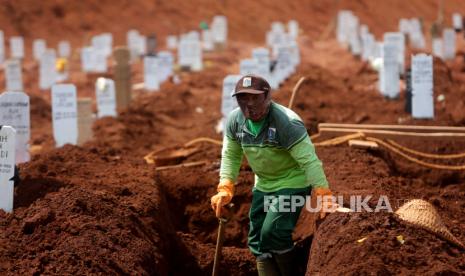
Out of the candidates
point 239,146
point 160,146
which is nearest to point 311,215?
point 239,146

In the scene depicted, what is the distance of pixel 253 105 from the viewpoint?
6.20 m

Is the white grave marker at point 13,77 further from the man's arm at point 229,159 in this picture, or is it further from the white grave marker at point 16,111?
the man's arm at point 229,159

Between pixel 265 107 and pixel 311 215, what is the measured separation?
1.91 m

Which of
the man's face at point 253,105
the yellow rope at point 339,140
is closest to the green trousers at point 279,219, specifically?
the man's face at point 253,105

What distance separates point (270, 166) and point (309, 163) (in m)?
0.44

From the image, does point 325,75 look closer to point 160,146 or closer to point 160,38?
point 160,146

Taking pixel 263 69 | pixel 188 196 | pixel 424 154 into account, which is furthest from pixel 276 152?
pixel 263 69

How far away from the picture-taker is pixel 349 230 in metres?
5.69

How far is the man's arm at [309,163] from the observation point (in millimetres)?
6113

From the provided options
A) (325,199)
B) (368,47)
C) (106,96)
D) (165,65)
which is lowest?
(325,199)

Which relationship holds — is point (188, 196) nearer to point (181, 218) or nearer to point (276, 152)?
point (181, 218)

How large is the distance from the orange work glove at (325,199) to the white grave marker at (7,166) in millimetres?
2518

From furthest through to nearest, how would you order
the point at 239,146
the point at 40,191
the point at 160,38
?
1. the point at 160,38
2. the point at 40,191
3. the point at 239,146

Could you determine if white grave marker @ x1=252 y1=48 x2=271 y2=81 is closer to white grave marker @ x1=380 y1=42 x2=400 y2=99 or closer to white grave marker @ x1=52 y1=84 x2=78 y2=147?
white grave marker @ x1=380 y1=42 x2=400 y2=99
